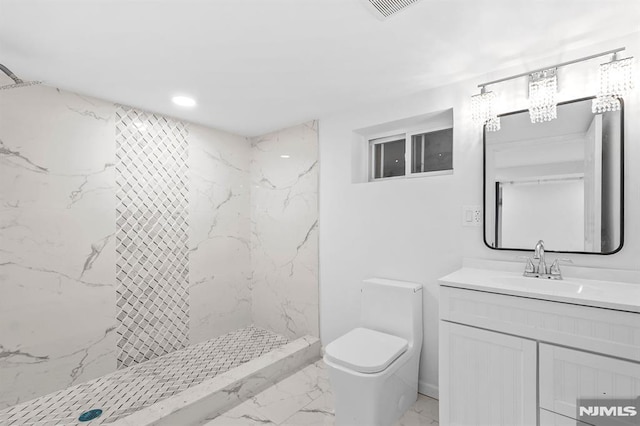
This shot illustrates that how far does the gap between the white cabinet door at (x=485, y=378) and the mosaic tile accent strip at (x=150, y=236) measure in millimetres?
2191

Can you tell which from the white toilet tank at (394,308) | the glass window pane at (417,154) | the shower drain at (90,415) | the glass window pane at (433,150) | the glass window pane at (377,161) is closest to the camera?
the shower drain at (90,415)

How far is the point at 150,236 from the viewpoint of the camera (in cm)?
262

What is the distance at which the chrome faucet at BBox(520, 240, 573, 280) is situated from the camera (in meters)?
1.68

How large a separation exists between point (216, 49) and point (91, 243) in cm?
164

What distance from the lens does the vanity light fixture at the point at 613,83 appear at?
4.86ft

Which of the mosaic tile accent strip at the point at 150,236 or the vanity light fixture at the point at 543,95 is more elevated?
the vanity light fixture at the point at 543,95

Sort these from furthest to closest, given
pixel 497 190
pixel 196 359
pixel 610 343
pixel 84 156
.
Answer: pixel 196 359 → pixel 84 156 → pixel 497 190 → pixel 610 343

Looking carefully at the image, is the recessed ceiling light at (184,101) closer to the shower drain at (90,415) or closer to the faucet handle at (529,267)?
the shower drain at (90,415)

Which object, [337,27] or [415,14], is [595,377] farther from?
[337,27]

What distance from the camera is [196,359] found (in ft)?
8.58

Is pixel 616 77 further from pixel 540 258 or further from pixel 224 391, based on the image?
pixel 224 391

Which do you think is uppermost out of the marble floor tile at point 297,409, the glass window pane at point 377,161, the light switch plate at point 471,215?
the glass window pane at point 377,161

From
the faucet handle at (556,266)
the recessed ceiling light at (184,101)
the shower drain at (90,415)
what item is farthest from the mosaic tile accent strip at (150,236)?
the faucet handle at (556,266)

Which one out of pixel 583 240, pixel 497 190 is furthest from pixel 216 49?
pixel 583 240
